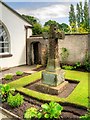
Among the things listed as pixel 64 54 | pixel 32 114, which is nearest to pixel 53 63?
pixel 32 114

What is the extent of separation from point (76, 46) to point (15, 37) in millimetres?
5021

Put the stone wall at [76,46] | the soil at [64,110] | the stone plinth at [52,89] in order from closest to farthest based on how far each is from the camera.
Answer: the soil at [64,110] → the stone plinth at [52,89] → the stone wall at [76,46]

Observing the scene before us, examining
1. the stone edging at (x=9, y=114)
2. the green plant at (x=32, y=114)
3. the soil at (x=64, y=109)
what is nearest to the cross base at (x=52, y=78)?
the soil at (x=64, y=109)

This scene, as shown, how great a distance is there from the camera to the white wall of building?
44.0 ft

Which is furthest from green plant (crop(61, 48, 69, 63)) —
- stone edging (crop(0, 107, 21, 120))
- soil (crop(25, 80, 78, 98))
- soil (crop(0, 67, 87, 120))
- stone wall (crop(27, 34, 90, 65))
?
stone edging (crop(0, 107, 21, 120))

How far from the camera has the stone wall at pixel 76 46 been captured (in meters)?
12.5

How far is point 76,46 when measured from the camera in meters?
12.8

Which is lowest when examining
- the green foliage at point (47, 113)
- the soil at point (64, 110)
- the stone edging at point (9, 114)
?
the stone edging at point (9, 114)

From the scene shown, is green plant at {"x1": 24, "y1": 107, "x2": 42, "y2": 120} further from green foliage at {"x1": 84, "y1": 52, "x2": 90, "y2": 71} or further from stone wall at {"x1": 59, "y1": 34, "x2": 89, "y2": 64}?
Result: stone wall at {"x1": 59, "y1": 34, "x2": 89, "y2": 64}

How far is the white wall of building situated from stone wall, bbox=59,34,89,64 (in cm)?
365

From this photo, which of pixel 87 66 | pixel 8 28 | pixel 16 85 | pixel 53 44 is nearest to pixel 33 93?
pixel 16 85

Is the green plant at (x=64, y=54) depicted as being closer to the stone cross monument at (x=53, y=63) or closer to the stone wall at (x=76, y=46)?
the stone wall at (x=76, y=46)

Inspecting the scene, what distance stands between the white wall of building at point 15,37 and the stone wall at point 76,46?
3.65m

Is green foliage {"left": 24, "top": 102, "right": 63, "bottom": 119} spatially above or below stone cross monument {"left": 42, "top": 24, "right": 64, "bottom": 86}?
below
